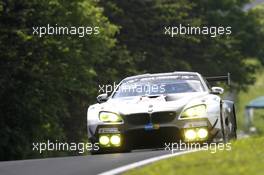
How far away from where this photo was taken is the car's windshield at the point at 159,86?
15.0 m

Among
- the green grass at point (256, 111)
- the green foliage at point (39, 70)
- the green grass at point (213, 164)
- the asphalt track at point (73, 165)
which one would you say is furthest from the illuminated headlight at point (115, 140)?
the green grass at point (256, 111)

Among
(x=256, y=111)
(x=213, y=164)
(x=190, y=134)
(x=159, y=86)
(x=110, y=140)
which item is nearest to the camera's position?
(x=213, y=164)

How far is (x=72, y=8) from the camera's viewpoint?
3703cm

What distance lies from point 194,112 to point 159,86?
126 cm

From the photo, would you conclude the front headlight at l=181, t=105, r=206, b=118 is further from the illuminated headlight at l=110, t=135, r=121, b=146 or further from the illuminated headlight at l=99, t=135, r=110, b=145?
the illuminated headlight at l=99, t=135, r=110, b=145

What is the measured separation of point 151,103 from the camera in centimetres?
1409

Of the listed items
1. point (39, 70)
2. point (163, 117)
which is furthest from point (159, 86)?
point (39, 70)

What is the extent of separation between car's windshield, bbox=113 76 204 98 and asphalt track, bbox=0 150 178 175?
2.07 meters

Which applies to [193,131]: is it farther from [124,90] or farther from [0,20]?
[0,20]

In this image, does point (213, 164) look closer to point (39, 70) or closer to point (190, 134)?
point (190, 134)

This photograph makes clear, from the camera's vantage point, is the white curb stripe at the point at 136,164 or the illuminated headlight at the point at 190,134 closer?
the white curb stripe at the point at 136,164

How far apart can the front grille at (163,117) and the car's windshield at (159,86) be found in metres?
0.82

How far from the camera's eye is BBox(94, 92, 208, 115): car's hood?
13984 mm

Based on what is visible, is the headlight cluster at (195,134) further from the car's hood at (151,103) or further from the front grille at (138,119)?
the front grille at (138,119)
